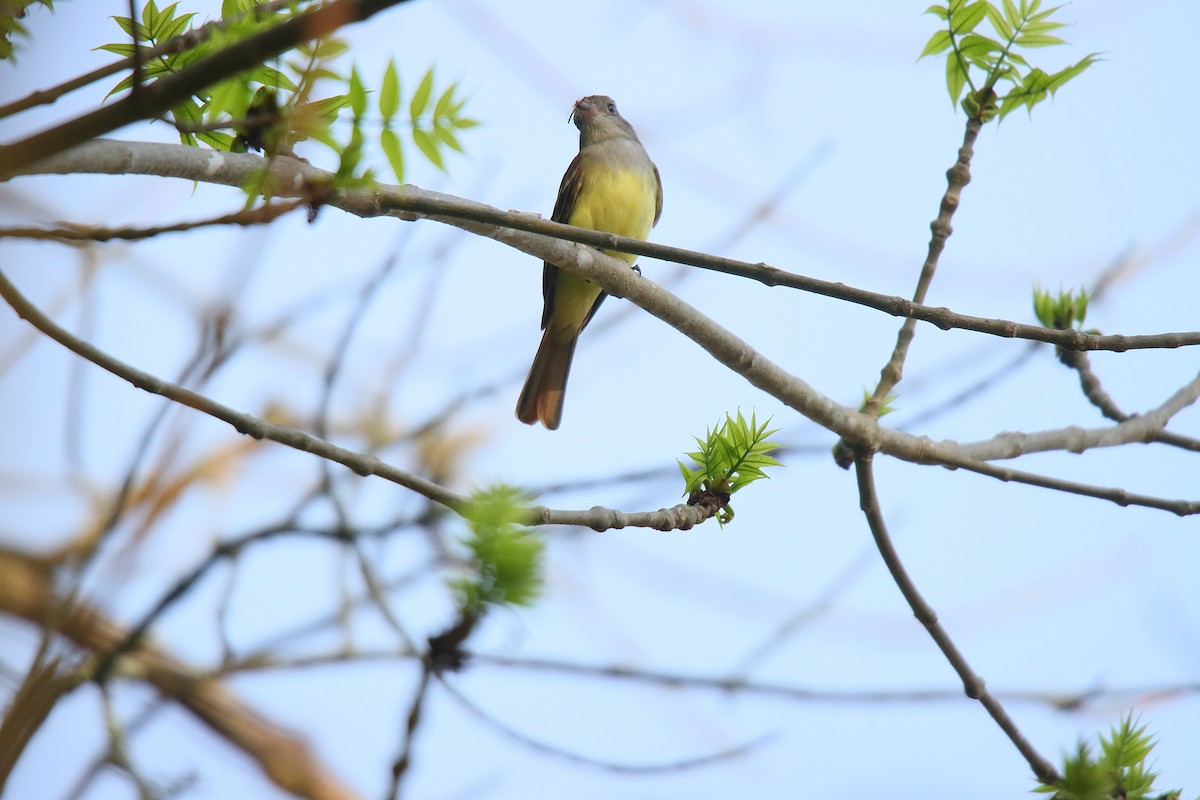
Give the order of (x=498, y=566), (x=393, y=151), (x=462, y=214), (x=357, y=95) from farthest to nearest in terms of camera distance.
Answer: (x=462, y=214) < (x=393, y=151) < (x=357, y=95) < (x=498, y=566)

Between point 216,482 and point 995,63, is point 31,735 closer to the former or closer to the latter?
point 995,63

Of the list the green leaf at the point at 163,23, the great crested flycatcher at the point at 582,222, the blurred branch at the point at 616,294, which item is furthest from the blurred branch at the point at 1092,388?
the green leaf at the point at 163,23

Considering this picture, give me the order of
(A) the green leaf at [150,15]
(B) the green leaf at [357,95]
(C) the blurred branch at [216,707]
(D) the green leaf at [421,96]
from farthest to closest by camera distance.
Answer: (C) the blurred branch at [216,707] < (A) the green leaf at [150,15] < (D) the green leaf at [421,96] < (B) the green leaf at [357,95]

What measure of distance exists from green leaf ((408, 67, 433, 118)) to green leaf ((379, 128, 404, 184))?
9cm

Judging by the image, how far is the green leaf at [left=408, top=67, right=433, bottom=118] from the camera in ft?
6.02

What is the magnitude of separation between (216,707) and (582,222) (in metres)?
2.72

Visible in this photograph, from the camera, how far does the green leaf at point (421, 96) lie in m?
1.83

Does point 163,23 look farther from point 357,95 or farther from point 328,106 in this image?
point 357,95

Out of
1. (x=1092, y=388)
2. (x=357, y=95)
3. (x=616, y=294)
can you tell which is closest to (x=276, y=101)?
(x=357, y=95)

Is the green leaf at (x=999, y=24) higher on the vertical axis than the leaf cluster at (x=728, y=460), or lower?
higher

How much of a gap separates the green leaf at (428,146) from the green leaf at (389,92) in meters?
0.09

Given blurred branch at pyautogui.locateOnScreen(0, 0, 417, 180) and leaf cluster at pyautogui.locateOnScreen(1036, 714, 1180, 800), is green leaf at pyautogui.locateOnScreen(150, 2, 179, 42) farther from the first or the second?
leaf cluster at pyautogui.locateOnScreen(1036, 714, 1180, 800)

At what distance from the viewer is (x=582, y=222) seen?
5336 millimetres

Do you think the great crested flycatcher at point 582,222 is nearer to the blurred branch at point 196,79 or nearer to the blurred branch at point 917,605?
the blurred branch at point 917,605
